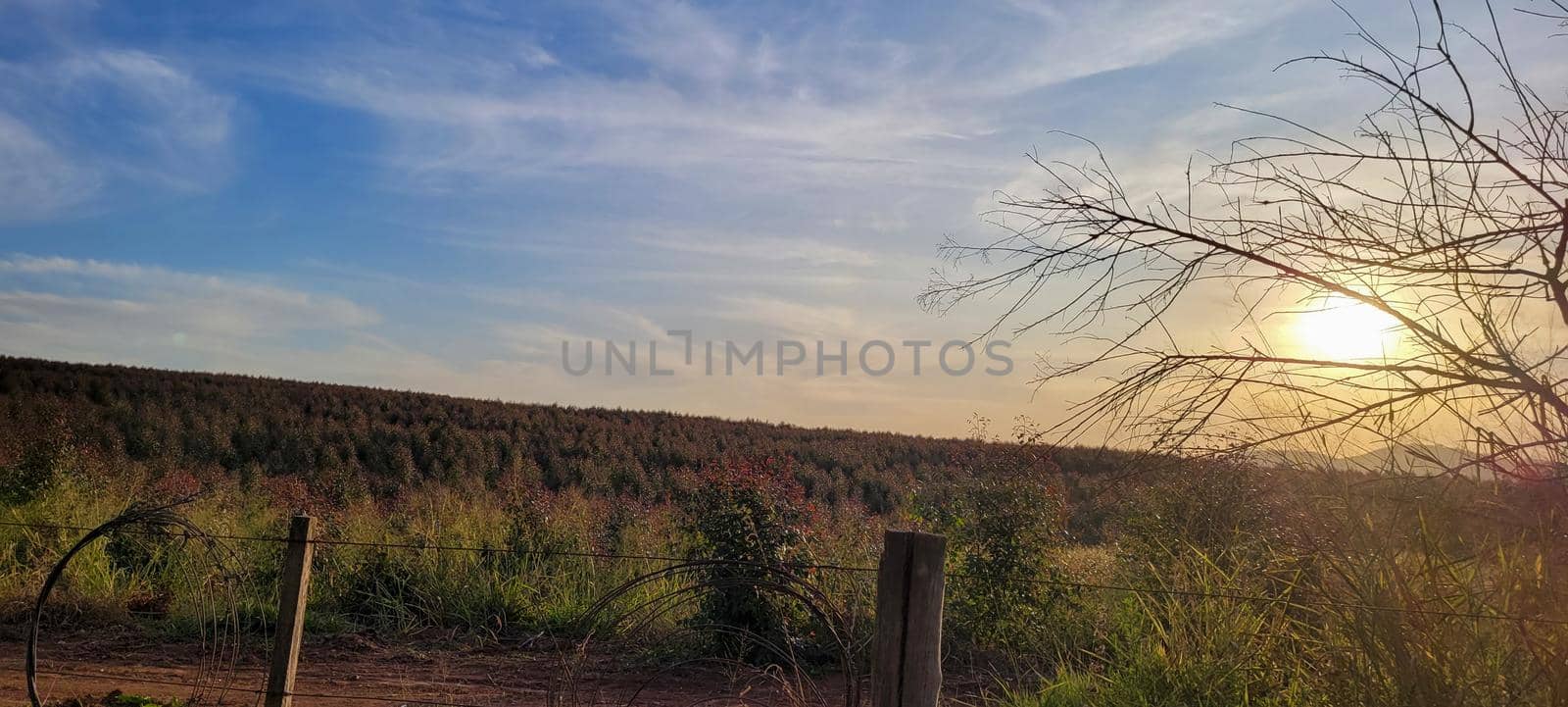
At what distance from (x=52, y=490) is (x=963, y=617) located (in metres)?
8.52

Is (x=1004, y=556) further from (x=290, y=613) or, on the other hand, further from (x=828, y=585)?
(x=290, y=613)

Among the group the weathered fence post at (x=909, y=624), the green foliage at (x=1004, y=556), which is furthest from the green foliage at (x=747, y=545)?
the weathered fence post at (x=909, y=624)

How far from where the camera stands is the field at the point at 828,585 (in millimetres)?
3809

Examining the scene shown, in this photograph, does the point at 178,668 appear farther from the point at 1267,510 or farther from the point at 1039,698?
the point at 1267,510

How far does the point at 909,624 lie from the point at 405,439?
22.1m

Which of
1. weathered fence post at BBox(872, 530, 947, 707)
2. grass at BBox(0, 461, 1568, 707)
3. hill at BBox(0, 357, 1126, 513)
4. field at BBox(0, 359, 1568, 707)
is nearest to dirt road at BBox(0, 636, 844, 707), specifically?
field at BBox(0, 359, 1568, 707)

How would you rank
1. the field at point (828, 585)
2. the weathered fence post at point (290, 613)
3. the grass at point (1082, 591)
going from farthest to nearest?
the weathered fence post at point (290, 613) < the field at point (828, 585) < the grass at point (1082, 591)

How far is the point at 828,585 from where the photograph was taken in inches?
319

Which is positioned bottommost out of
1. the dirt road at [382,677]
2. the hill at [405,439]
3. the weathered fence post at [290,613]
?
the dirt road at [382,677]

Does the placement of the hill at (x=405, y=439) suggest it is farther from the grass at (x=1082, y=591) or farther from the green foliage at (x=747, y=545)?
the green foliage at (x=747, y=545)

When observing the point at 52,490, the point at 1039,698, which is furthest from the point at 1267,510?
the point at 52,490

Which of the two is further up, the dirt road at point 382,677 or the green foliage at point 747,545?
the green foliage at point 747,545

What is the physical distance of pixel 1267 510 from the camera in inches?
324

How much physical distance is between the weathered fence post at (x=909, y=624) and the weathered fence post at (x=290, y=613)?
2646 mm
